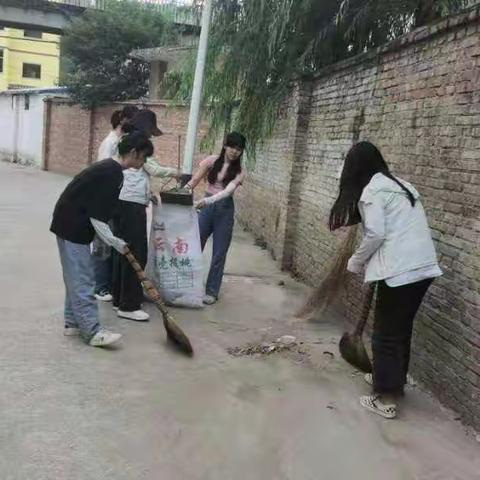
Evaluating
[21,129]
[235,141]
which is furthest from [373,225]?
[21,129]

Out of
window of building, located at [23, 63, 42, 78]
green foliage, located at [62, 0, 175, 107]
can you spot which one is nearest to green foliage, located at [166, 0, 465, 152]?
green foliage, located at [62, 0, 175, 107]

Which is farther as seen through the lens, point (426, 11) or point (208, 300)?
point (426, 11)

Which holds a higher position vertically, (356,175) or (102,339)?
(356,175)

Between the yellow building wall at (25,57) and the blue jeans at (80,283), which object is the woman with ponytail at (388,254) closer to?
the blue jeans at (80,283)

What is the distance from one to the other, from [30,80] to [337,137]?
144ft

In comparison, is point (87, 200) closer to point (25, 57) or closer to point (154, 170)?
point (154, 170)

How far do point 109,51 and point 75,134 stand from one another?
3.08m

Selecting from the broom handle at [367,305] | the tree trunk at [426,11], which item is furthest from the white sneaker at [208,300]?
the tree trunk at [426,11]

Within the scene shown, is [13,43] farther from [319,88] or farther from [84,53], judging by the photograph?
[319,88]

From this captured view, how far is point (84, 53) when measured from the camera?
21516 millimetres

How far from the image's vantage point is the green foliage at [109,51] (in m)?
21.1

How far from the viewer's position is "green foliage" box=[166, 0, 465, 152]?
23.4 feet

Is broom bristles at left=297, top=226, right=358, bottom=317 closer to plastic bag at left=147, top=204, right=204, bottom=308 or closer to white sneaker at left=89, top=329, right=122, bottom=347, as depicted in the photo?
plastic bag at left=147, top=204, right=204, bottom=308

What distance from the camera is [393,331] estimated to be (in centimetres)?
365
